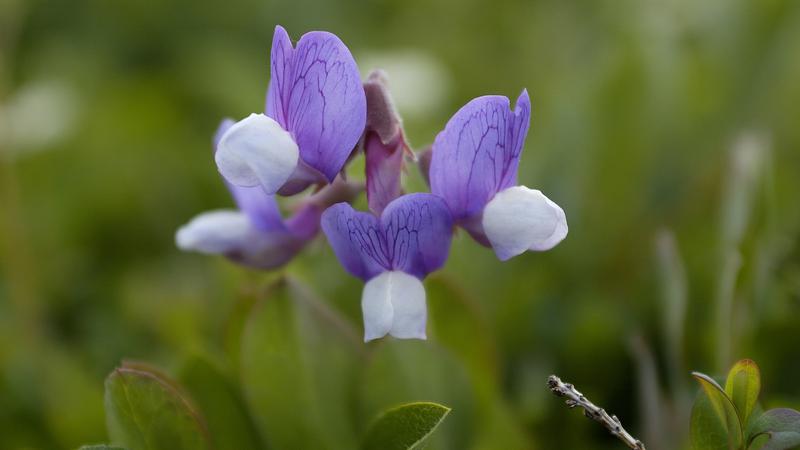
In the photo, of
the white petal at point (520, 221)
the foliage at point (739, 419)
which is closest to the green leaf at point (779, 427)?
the foliage at point (739, 419)

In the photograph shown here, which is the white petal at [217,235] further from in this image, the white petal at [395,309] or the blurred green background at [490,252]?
the white petal at [395,309]

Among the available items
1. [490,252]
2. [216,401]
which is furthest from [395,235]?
[490,252]

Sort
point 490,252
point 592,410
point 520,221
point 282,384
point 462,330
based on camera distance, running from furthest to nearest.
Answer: point 490,252
point 462,330
point 282,384
point 520,221
point 592,410

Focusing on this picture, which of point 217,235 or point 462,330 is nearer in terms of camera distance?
point 217,235

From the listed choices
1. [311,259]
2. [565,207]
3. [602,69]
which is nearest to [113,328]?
[311,259]

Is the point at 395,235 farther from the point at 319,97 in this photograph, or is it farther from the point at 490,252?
the point at 490,252

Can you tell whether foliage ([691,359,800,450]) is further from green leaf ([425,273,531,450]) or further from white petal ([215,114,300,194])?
white petal ([215,114,300,194])

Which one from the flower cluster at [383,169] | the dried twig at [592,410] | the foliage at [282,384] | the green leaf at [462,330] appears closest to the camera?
the dried twig at [592,410]
